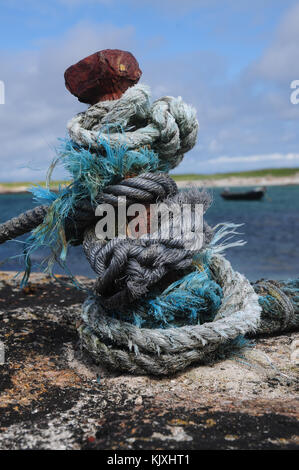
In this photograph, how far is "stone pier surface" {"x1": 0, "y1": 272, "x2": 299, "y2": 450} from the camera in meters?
1.52

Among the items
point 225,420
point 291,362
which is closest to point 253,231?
point 291,362

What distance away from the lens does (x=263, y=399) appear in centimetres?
188

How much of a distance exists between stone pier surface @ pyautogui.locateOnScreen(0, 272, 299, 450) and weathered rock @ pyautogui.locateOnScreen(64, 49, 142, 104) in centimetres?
148

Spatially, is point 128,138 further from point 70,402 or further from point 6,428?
point 6,428

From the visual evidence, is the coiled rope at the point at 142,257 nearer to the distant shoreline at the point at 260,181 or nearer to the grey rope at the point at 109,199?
the grey rope at the point at 109,199

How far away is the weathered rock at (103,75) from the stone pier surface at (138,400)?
1.48 m

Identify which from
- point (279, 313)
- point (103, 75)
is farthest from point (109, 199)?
point (279, 313)

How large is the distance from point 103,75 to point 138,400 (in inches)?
66.3

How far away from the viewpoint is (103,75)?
2410 mm

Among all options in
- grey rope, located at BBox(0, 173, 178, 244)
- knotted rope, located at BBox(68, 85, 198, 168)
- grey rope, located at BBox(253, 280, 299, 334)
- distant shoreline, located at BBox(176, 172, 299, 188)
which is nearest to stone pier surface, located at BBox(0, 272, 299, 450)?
grey rope, located at BBox(253, 280, 299, 334)

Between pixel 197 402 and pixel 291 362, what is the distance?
772 millimetres

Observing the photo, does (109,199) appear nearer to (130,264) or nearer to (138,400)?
(130,264)
